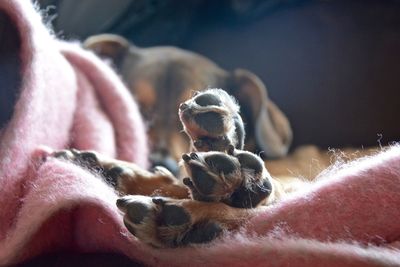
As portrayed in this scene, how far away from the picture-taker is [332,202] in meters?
0.62

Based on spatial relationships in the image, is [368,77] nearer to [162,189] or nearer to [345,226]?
[162,189]

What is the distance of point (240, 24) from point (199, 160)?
4.41 ft

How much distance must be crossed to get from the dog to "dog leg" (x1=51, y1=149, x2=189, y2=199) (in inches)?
33.2

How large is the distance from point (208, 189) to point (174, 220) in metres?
0.05

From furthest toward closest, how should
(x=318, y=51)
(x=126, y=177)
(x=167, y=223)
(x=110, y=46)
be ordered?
(x=318, y=51)
(x=110, y=46)
(x=126, y=177)
(x=167, y=223)

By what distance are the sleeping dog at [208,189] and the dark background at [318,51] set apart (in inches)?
45.1

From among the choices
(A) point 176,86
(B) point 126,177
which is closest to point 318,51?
(A) point 176,86

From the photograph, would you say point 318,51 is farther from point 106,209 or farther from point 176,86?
point 106,209

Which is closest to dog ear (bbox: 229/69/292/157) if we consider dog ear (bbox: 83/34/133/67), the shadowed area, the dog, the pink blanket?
the dog

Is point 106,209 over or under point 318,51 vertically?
under

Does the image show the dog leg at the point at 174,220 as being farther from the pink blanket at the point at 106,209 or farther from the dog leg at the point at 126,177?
the dog leg at the point at 126,177

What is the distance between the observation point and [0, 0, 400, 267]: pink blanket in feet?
1.94

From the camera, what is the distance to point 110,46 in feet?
5.97

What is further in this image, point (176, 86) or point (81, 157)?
point (176, 86)
